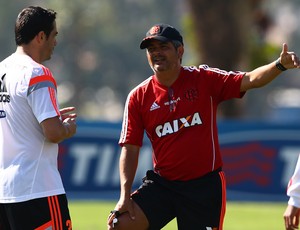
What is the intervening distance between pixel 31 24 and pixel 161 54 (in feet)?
4.62

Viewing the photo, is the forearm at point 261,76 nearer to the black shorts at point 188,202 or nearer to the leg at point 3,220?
the black shorts at point 188,202

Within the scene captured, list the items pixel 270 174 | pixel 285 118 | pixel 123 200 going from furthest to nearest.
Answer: pixel 285 118, pixel 270 174, pixel 123 200

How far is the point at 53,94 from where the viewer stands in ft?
23.8

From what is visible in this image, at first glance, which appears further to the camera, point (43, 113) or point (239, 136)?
point (239, 136)

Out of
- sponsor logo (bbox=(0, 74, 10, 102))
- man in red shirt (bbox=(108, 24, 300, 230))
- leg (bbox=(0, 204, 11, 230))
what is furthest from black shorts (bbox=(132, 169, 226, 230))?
sponsor logo (bbox=(0, 74, 10, 102))

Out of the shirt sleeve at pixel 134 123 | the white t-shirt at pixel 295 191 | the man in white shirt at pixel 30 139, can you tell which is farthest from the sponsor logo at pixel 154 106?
the white t-shirt at pixel 295 191

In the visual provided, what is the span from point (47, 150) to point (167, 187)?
60.1 inches

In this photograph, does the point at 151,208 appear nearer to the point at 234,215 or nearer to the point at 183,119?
the point at 183,119

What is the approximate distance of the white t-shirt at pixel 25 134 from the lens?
283 inches

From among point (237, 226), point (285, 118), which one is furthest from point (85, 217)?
point (285, 118)

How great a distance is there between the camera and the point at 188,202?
839 cm

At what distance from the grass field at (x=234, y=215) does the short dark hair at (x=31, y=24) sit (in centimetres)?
703

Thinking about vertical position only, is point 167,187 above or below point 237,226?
above

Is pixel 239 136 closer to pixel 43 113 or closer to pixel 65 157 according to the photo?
pixel 65 157
